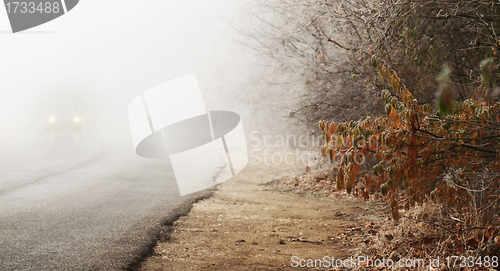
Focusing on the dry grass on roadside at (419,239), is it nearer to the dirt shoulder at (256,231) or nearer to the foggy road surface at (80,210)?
the dirt shoulder at (256,231)

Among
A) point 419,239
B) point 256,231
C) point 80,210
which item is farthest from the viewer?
point 80,210

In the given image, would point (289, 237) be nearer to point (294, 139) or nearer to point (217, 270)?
point (217, 270)

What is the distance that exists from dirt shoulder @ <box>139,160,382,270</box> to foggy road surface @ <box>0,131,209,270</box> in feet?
1.52

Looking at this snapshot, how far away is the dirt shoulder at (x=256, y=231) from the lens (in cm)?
468

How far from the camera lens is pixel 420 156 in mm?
3428

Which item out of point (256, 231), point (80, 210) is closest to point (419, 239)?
point (256, 231)

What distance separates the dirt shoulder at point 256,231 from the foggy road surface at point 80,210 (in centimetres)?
46

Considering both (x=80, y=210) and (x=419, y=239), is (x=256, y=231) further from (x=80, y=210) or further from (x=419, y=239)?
(x=80, y=210)

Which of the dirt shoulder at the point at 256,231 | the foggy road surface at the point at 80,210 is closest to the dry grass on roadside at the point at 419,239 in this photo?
the dirt shoulder at the point at 256,231

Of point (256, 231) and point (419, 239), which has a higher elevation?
point (419, 239)

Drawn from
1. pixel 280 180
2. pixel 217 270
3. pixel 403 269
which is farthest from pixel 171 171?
pixel 403 269

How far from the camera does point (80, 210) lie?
6805 mm

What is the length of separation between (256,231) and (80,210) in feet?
10.2

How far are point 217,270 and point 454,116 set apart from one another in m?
2.81
